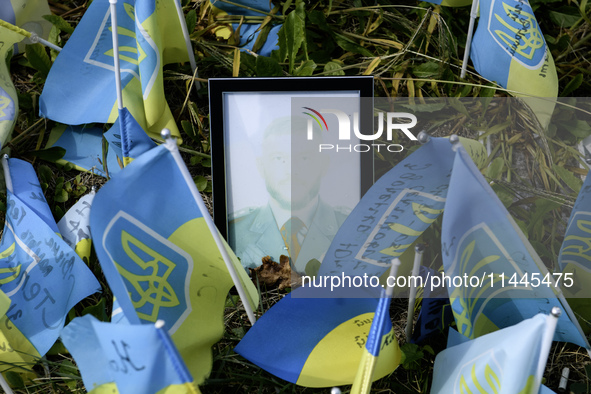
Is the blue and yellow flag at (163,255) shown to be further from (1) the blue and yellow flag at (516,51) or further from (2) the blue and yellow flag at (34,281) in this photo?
(1) the blue and yellow flag at (516,51)

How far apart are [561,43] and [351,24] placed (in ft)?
1.72

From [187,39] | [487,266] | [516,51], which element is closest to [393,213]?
[487,266]

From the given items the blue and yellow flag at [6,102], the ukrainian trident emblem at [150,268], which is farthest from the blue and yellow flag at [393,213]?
the blue and yellow flag at [6,102]

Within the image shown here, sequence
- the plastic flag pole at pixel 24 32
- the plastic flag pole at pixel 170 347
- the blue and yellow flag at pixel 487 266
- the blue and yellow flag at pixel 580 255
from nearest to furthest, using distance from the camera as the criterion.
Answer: the plastic flag pole at pixel 170 347
the blue and yellow flag at pixel 487 266
the blue and yellow flag at pixel 580 255
the plastic flag pole at pixel 24 32

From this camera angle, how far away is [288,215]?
4.42 feet

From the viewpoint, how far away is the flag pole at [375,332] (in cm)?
83

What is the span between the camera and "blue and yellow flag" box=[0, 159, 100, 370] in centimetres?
119

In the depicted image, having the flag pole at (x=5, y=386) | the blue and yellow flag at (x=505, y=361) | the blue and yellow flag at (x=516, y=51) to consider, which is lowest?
the flag pole at (x=5, y=386)

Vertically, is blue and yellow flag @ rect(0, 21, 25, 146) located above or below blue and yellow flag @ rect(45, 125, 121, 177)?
above

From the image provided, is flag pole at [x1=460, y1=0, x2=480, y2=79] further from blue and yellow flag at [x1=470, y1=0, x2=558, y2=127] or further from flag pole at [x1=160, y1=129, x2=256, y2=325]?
flag pole at [x1=160, y1=129, x2=256, y2=325]

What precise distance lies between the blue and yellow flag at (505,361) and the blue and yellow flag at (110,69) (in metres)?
0.82

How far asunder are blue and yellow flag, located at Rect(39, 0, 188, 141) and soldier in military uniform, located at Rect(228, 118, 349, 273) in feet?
0.85

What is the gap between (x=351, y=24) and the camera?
1638 mm

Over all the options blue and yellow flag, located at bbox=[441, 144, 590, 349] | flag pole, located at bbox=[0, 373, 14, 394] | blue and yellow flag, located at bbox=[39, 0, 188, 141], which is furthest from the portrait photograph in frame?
flag pole, located at bbox=[0, 373, 14, 394]
